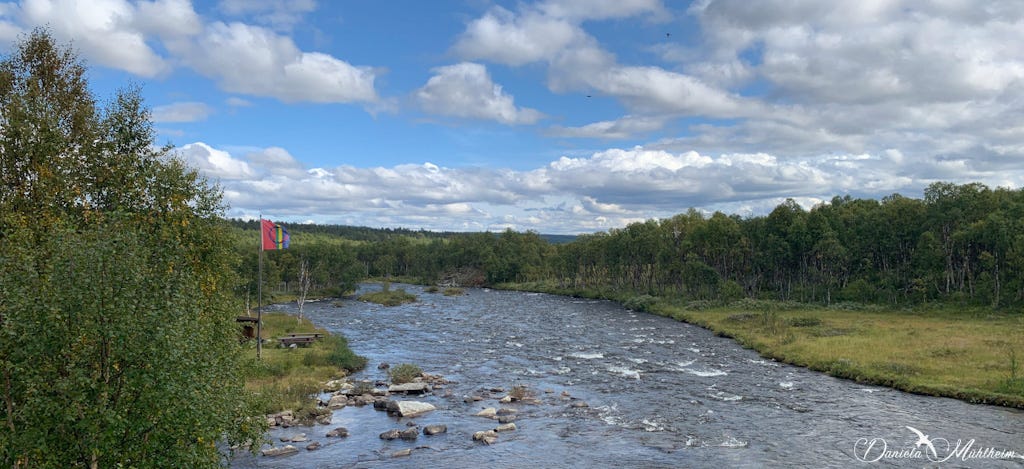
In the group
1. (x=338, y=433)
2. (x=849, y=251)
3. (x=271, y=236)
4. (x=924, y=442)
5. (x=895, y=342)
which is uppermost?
(x=271, y=236)

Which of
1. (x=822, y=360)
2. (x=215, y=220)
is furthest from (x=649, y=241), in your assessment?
(x=215, y=220)

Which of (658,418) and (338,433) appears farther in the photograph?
(658,418)

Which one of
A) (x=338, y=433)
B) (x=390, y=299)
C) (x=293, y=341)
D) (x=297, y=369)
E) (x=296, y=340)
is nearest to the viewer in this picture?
(x=338, y=433)

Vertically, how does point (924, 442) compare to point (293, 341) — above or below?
above

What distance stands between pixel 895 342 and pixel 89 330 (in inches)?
2547

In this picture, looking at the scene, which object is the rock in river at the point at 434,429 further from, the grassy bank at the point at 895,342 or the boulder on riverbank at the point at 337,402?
the grassy bank at the point at 895,342

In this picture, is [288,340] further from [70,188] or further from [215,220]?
[70,188]

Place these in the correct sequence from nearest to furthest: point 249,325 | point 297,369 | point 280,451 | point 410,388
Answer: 1. point 280,451
2. point 410,388
3. point 297,369
4. point 249,325

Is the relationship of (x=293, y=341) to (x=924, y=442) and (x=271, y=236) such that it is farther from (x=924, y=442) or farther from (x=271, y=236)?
(x=924, y=442)

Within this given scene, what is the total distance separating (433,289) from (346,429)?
135 metres

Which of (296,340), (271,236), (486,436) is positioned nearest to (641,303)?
(296,340)

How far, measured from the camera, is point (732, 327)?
76.3 meters

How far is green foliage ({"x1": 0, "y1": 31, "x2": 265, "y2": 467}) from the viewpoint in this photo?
1402 cm

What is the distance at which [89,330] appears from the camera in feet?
47.3
